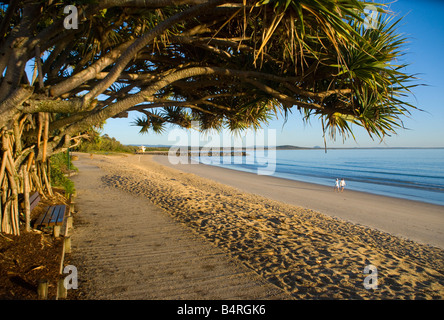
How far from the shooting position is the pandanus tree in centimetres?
319

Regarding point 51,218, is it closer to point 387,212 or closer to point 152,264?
point 152,264

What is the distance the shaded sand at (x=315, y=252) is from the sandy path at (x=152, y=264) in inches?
12.5

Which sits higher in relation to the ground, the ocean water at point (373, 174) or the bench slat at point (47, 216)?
the bench slat at point (47, 216)

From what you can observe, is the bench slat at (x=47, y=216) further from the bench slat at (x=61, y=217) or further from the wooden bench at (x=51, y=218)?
the bench slat at (x=61, y=217)

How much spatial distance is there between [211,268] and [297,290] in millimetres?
1123

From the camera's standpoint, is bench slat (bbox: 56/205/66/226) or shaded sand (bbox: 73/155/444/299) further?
bench slat (bbox: 56/205/66/226)

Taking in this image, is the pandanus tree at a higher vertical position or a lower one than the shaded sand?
higher


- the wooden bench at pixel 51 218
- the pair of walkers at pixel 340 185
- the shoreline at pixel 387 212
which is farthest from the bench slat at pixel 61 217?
the pair of walkers at pixel 340 185

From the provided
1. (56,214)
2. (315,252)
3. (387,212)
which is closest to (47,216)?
(56,214)

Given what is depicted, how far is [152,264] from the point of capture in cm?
384

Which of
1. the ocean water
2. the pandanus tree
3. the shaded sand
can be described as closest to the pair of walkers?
the ocean water

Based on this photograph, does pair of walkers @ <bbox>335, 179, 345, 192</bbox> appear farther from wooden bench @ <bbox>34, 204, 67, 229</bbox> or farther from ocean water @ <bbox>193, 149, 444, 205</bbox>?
wooden bench @ <bbox>34, 204, 67, 229</bbox>

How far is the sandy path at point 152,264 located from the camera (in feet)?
10.3

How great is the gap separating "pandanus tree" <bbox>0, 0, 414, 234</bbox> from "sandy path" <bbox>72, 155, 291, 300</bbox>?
1.20m
